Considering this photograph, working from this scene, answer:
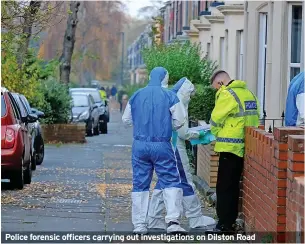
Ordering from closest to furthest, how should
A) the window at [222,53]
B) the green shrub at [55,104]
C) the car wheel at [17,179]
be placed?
1. the car wheel at [17,179]
2. the window at [222,53]
3. the green shrub at [55,104]

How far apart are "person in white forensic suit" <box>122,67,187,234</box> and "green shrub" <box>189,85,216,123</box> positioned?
8547mm

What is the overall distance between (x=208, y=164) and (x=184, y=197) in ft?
10.7

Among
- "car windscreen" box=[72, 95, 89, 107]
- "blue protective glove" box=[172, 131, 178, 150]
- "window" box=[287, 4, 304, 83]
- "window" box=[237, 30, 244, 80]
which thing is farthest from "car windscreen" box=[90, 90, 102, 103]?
"blue protective glove" box=[172, 131, 178, 150]

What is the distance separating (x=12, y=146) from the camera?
15461 mm

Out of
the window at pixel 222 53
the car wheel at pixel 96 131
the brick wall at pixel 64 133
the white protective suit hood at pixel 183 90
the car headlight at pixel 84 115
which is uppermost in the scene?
the window at pixel 222 53

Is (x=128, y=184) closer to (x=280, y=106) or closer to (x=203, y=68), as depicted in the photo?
(x=280, y=106)

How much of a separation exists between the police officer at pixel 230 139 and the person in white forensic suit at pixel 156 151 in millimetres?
432

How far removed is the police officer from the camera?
1108 cm

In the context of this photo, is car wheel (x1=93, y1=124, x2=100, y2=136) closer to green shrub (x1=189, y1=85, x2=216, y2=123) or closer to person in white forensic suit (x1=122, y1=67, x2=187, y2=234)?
green shrub (x1=189, y1=85, x2=216, y2=123)

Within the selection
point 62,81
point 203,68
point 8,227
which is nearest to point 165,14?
point 62,81

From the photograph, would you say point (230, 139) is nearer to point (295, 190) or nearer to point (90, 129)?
point (295, 190)

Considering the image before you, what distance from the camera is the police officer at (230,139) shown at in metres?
Result: 11.1

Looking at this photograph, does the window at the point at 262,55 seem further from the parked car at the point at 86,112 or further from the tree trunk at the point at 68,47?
the tree trunk at the point at 68,47

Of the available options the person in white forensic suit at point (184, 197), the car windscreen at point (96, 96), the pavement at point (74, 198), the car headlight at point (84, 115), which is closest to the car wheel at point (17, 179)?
the pavement at point (74, 198)
